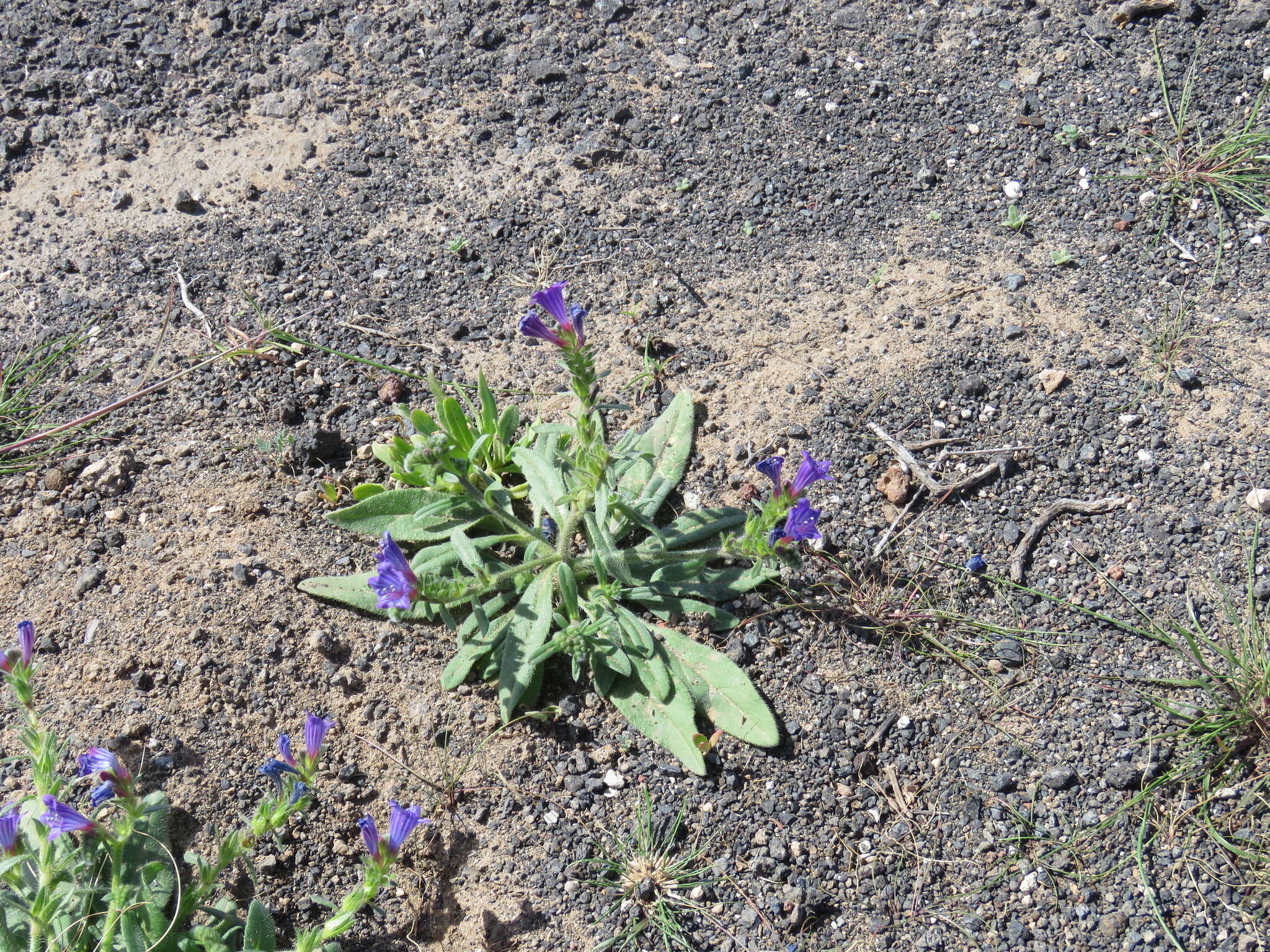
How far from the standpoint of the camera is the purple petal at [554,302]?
9.04 ft

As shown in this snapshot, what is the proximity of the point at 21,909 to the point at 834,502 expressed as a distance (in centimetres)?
264

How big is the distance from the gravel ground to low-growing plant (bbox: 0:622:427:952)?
233 millimetres

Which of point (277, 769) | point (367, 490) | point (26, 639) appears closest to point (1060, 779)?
point (277, 769)

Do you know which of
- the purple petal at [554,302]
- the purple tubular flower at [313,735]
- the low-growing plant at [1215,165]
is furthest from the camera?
the low-growing plant at [1215,165]

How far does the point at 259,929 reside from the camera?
8.67 ft

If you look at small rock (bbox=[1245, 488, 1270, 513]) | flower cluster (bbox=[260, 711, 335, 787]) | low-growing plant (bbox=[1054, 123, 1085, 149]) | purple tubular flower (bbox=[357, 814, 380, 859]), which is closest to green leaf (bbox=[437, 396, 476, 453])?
flower cluster (bbox=[260, 711, 335, 787])

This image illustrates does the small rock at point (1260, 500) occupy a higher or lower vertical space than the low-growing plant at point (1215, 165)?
lower

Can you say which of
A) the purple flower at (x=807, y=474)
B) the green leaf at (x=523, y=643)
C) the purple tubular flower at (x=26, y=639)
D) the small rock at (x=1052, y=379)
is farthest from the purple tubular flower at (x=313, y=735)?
the small rock at (x=1052, y=379)

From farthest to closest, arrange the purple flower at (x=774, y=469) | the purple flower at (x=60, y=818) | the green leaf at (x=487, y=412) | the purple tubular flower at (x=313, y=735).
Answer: the green leaf at (x=487, y=412) → the purple flower at (x=774, y=469) → the purple tubular flower at (x=313, y=735) → the purple flower at (x=60, y=818)

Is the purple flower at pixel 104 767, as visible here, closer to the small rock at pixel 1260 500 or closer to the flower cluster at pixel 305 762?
the flower cluster at pixel 305 762

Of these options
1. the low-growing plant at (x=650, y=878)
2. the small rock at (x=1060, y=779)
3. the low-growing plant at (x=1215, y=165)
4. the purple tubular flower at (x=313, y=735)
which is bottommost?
the small rock at (x=1060, y=779)

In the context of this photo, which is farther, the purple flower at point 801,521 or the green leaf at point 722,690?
the green leaf at point 722,690

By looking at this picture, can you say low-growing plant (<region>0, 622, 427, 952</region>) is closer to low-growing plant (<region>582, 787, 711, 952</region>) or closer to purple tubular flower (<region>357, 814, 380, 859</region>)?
purple tubular flower (<region>357, 814, 380, 859</region>)

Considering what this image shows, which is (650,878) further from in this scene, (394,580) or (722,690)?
(394,580)
